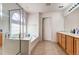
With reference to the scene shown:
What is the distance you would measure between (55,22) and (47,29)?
23 centimetres

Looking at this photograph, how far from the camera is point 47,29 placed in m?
2.18

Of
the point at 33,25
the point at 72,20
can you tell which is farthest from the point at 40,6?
the point at 72,20

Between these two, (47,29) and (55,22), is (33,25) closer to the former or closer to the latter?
(47,29)

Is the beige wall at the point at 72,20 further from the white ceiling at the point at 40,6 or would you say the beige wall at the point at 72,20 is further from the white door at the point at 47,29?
the white ceiling at the point at 40,6

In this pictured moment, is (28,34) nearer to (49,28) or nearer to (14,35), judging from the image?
(14,35)

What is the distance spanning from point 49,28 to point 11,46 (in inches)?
33.2

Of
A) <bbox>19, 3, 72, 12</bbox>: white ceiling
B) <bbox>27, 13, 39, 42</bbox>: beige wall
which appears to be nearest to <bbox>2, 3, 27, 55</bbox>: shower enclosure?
<bbox>27, 13, 39, 42</bbox>: beige wall

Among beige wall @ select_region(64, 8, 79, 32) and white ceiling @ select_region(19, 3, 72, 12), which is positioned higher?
white ceiling @ select_region(19, 3, 72, 12)

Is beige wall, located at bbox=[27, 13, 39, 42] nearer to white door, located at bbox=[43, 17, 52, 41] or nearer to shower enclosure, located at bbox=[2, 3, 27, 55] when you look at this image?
shower enclosure, located at bbox=[2, 3, 27, 55]

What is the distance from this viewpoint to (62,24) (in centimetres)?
220

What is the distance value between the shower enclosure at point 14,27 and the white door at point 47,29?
0.42 m

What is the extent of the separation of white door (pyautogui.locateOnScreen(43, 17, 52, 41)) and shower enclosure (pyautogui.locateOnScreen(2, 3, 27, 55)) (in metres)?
0.42

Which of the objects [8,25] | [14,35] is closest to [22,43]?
[14,35]

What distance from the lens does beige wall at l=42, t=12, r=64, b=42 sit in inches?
82.1
